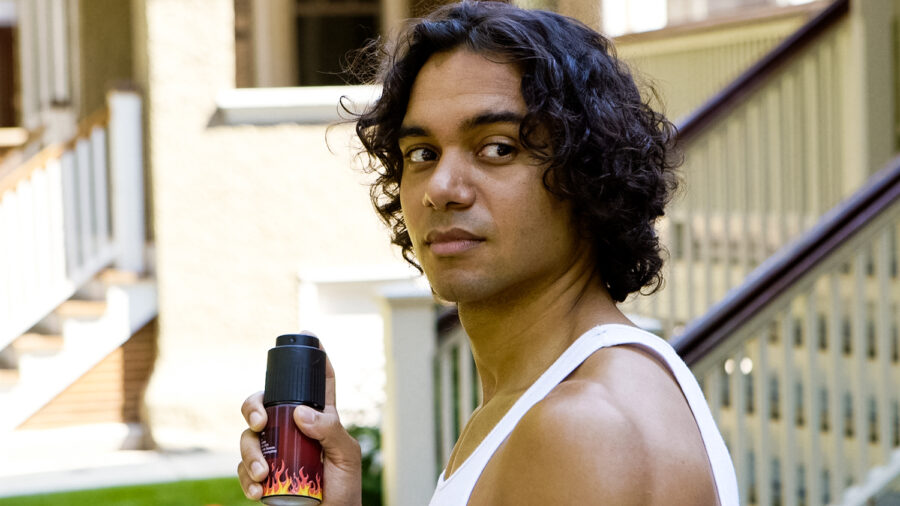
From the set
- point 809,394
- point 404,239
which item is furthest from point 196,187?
point 404,239

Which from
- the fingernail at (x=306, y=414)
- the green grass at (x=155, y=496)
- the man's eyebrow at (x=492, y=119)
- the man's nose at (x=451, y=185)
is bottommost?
the green grass at (x=155, y=496)

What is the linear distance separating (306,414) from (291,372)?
0.19 feet

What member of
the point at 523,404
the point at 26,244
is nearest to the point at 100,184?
the point at 26,244

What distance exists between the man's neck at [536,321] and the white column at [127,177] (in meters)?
7.84

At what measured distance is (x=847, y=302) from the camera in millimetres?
5879

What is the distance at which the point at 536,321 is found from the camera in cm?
162

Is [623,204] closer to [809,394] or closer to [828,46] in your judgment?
[809,394]

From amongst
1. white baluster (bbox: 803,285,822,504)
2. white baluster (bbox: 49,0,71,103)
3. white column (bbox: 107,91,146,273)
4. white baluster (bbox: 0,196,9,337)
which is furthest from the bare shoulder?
white baluster (bbox: 49,0,71,103)

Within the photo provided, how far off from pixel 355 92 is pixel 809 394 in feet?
18.4

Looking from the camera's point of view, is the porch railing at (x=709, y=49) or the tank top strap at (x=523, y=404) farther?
the porch railing at (x=709, y=49)

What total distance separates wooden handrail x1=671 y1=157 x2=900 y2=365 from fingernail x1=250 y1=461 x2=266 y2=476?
2.60 metres

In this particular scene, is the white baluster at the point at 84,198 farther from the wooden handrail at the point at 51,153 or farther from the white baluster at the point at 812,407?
the white baluster at the point at 812,407

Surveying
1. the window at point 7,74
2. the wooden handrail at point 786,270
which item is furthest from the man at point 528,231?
the window at point 7,74

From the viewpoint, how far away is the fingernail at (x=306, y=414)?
64.7 inches
